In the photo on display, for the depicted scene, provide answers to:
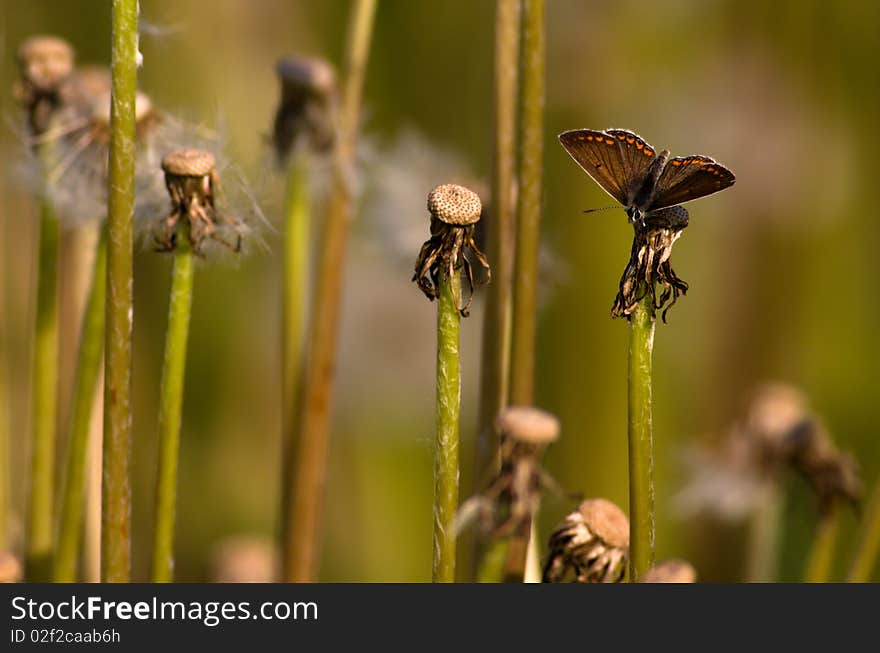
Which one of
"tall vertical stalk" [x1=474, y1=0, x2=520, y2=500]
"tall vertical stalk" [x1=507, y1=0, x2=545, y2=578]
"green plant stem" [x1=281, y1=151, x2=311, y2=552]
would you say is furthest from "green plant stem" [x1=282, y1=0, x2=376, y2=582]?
"tall vertical stalk" [x1=507, y1=0, x2=545, y2=578]

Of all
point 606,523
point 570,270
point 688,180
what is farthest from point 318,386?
point 570,270

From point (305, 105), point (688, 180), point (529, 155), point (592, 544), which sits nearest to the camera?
point (688, 180)

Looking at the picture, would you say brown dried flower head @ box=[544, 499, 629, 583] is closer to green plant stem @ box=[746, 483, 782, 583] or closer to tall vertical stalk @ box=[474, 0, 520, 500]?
tall vertical stalk @ box=[474, 0, 520, 500]

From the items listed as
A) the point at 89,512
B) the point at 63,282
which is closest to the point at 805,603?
the point at 89,512

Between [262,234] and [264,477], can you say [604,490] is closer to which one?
[264,477]

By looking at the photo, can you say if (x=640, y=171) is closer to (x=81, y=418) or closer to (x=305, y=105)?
(x=81, y=418)

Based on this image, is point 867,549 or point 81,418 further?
point 867,549
